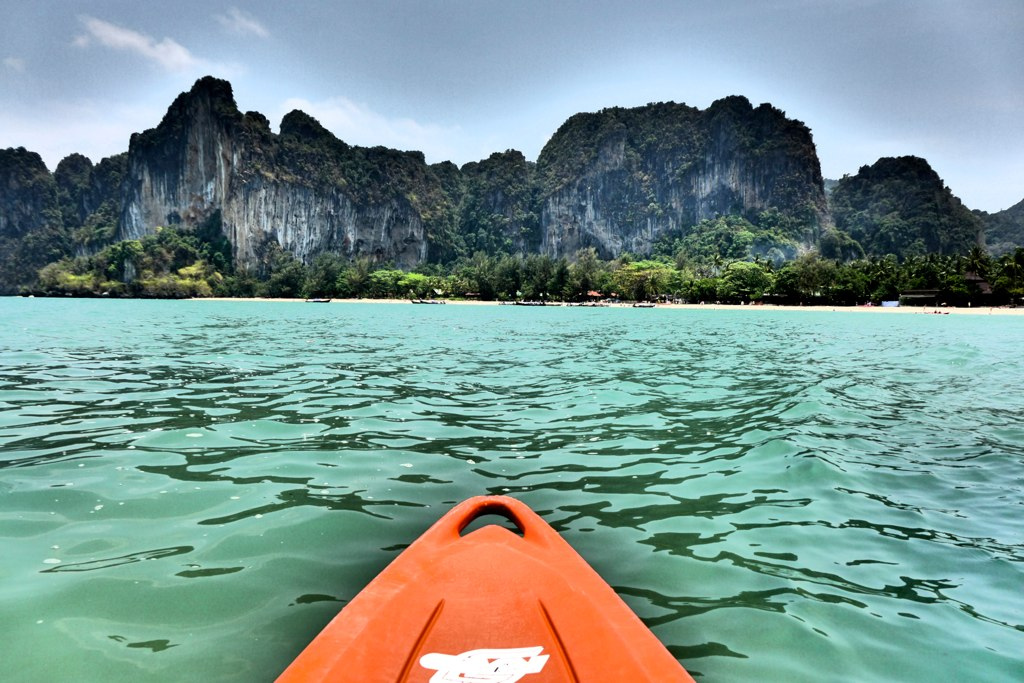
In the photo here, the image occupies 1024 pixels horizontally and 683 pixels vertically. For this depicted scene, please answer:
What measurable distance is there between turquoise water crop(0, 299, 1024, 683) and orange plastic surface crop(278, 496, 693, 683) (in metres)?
0.60

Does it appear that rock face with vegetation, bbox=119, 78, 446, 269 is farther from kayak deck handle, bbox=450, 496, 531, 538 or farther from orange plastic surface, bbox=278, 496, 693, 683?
orange plastic surface, bbox=278, 496, 693, 683

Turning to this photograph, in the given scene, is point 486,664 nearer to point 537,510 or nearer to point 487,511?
point 487,511

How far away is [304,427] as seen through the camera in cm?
802

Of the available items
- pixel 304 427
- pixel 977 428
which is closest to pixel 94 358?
pixel 304 427

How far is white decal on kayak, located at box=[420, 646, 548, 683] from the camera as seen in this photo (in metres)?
2.25

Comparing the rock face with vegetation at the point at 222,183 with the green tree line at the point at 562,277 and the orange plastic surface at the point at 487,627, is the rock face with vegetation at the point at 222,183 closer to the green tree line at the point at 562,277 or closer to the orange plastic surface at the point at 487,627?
the green tree line at the point at 562,277

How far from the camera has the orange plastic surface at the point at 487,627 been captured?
2277 millimetres

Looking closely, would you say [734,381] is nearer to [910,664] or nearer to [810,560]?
[810,560]

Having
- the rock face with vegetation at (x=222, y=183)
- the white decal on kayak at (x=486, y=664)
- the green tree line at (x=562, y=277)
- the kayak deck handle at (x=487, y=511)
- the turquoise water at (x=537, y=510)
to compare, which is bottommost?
the turquoise water at (x=537, y=510)

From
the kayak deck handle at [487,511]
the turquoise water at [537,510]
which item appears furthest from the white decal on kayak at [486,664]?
the kayak deck handle at [487,511]

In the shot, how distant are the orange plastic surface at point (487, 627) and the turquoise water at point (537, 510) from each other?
596mm

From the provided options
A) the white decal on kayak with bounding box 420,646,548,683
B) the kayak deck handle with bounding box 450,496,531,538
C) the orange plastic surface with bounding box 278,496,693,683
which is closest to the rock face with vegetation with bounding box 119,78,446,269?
the kayak deck handle with bounding box 450,496,531,538

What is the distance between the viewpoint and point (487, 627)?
2.65 metres

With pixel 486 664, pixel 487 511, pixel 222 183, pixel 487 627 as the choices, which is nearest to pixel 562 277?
pixel 487 511
